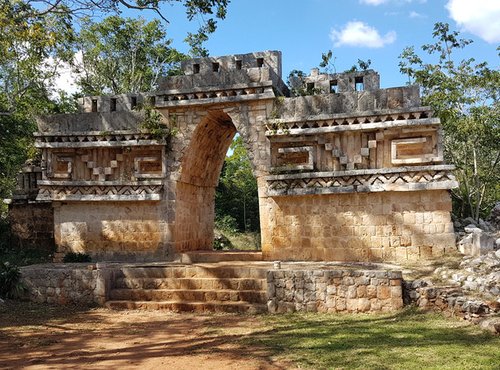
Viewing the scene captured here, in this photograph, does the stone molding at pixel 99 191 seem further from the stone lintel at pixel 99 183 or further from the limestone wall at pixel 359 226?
the limestone wall at pixel 359 226

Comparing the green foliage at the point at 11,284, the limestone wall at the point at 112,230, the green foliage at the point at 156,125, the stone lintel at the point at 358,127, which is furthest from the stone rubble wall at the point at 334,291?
the green foliage at the point at 11,284

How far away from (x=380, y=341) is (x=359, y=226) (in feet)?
15.1

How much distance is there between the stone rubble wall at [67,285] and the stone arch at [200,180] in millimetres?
2899

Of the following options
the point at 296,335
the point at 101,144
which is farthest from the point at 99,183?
the point at 296,335

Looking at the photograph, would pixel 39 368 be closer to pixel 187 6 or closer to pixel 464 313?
pixel 464 313

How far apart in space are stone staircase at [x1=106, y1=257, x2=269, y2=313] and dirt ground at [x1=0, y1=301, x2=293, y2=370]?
0.98 ft

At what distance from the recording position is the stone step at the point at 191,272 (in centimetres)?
933

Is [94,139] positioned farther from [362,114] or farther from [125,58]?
[125,58]

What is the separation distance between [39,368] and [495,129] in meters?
14.2

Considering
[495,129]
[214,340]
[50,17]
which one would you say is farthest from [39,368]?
[495,129]

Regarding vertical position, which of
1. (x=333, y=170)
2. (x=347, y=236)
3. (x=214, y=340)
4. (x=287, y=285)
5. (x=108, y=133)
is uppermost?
(x=108, y=133)

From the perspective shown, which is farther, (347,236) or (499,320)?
(347,236)

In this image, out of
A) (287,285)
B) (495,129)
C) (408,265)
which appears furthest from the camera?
(495,129)

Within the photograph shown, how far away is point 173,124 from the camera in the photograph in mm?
11922
